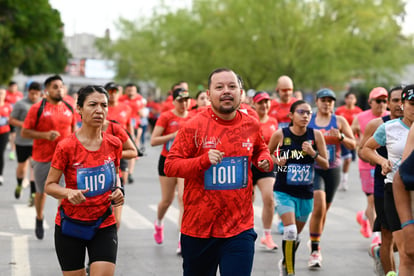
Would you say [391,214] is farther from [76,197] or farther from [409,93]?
[76,197]

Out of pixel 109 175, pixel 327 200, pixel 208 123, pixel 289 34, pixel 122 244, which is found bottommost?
pixel 122 244

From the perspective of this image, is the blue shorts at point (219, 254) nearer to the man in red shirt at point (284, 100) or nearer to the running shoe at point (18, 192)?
the man in red shirt at point (284, 100)

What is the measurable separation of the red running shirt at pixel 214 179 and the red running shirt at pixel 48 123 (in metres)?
4.63

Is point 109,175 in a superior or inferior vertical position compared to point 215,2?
inferior

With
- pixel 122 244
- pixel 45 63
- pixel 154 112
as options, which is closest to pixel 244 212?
pixel 122 244

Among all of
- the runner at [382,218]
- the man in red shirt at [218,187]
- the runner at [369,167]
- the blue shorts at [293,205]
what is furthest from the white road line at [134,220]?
the man in red shirt at [218,187]

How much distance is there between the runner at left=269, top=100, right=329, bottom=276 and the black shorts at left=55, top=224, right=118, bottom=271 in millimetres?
2642

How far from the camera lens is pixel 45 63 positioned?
2502 inches

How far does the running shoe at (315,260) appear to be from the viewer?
852 centimetres

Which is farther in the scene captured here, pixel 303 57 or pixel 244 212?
pixel 303 57

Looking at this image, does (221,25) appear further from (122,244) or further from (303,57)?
(122,244)

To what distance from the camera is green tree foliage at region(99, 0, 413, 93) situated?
130ft

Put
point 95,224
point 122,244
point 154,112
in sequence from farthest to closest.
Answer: point 154,112
point 122,244
point 95,224

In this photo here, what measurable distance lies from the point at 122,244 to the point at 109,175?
4169 mm
